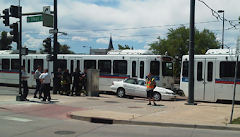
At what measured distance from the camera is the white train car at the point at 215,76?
16.6 metres

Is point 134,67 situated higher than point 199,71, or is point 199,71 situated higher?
point 134,67

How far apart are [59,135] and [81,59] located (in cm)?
1519

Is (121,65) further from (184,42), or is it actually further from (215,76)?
(184,42)

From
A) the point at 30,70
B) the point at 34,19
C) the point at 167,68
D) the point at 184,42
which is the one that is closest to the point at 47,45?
the point at 34,19

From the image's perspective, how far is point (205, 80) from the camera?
17.3m

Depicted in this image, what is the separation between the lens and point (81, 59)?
23.0m

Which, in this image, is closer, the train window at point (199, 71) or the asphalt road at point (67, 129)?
the asphalt road at point (67, 129)

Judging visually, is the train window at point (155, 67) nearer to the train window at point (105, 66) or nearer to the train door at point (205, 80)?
the train window at point (105, 66)

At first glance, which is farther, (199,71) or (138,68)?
(138,68)

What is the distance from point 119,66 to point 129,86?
8.06 feet

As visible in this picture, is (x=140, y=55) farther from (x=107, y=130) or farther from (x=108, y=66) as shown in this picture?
(x=107, y=130)

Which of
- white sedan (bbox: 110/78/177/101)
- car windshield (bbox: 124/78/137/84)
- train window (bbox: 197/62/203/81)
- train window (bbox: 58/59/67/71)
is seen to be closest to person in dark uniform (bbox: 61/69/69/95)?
white sedan (bbox: 110/78/177/101)

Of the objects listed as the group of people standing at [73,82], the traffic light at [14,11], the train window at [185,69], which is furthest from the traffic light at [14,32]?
the train window at [185,69]

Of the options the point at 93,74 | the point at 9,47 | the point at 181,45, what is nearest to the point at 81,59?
the point at 93,74
